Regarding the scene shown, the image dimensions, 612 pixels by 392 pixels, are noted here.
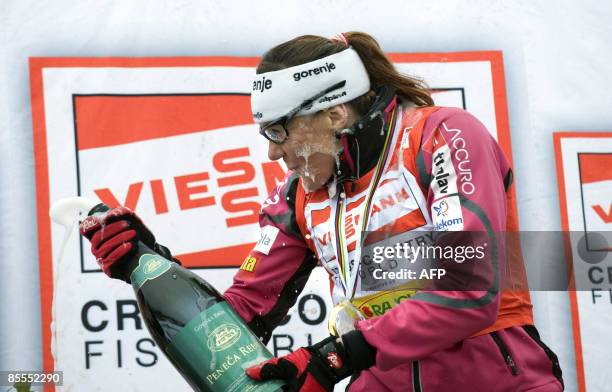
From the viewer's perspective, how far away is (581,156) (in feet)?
9.98

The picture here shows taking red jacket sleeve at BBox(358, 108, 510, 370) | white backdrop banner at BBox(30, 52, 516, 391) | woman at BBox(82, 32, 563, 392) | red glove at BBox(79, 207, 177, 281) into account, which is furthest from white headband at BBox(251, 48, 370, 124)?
white backdrop banner at BBox(30, 52, 516, 391)

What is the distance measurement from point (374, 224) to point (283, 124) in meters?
0.30

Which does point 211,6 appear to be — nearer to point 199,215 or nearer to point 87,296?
point 199,215

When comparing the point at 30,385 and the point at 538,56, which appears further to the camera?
the point at 538,56

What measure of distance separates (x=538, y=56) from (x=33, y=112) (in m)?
1.57

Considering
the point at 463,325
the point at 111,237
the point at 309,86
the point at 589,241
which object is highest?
the point at 309,86

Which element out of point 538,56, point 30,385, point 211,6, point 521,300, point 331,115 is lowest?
point 30,385

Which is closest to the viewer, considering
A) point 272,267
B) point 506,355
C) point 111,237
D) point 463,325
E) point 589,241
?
point 463,325

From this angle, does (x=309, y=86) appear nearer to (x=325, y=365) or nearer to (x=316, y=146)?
(x=316, y=146)

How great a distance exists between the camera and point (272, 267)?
7.54ft

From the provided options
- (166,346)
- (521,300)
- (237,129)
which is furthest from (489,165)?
(237,129)

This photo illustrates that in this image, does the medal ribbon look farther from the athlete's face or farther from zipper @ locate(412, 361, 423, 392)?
zipper @ locate(412, 361, 423, 392)

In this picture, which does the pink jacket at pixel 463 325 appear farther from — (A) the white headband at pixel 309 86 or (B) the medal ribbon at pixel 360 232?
(A) the white headband at pixel 309 86

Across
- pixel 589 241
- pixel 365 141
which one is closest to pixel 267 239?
pixel 365 141
